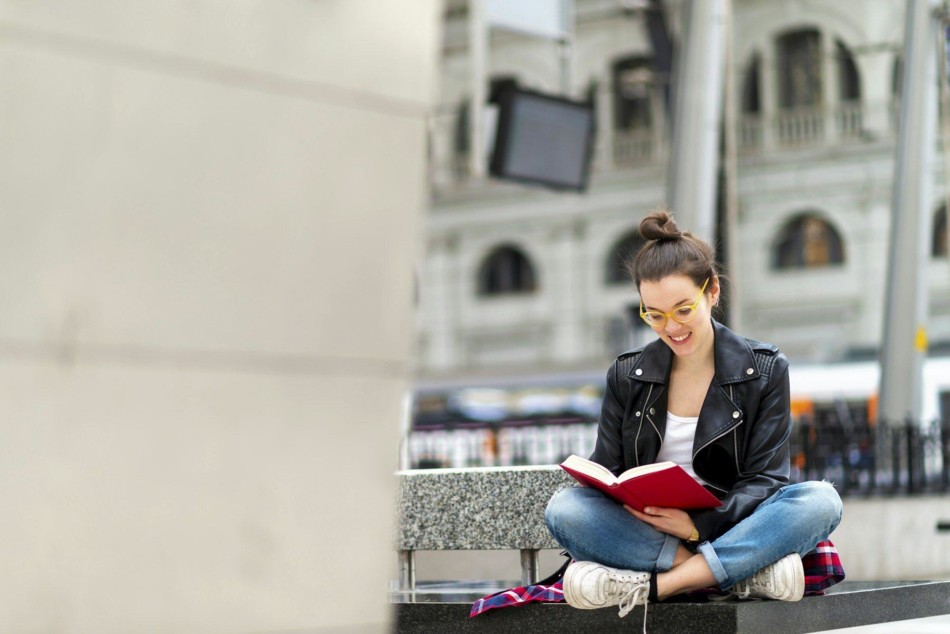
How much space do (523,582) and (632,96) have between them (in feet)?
96.3

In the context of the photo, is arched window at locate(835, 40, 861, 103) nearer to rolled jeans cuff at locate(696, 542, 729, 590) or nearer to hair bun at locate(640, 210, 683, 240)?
hair bun at locate(640, 210, 683, 240)

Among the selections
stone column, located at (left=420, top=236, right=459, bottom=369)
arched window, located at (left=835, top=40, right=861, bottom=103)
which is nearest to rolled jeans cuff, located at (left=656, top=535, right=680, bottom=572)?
arched window, located at (left=835, top=40, right=861, bottom=103)

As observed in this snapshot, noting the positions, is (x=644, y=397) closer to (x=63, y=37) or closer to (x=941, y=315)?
(x=63, y=37)

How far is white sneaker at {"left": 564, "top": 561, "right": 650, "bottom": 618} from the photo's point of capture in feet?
14.4

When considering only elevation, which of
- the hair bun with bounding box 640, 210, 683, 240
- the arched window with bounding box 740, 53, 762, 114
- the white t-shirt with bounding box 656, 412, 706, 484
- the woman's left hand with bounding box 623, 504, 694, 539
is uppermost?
the arched window with bounding box 740, 53, 762, 114

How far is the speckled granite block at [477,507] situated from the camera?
544 centimetres

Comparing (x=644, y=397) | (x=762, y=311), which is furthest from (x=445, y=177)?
Result: (x=644, y=397)

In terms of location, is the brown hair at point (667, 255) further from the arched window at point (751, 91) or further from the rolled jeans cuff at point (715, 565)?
the arched window at point (751, 91)

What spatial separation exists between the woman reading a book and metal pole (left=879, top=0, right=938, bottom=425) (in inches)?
473

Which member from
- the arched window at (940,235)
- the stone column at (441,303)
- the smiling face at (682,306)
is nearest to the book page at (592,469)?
the smiling face at (682,306)

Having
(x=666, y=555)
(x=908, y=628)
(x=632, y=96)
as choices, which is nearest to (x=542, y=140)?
(x=908, y=628)

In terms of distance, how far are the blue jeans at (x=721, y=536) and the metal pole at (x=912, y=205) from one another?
39.7ft

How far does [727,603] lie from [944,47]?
13.3 meters

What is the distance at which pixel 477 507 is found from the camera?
220 inches
